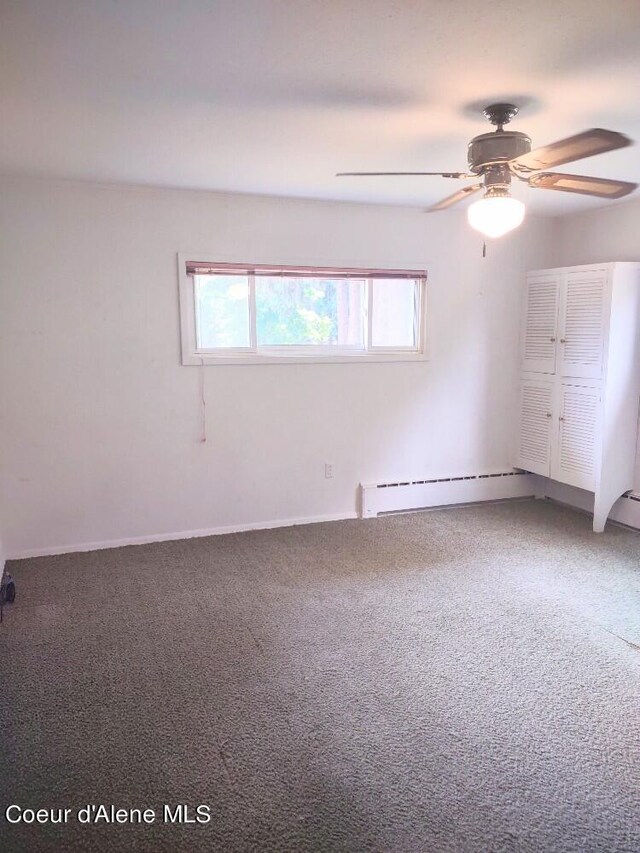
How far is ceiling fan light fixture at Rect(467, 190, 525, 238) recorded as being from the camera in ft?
7.30

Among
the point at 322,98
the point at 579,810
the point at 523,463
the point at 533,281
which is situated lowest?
the point at 579,810

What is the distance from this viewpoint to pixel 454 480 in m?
4.61

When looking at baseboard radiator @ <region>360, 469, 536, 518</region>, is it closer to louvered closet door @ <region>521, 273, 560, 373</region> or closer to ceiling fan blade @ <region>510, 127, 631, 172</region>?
louvered closet door @ <region>521, 273, 560, 373</region>

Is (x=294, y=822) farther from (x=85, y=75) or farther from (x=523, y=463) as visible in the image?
(x=523, y=463)

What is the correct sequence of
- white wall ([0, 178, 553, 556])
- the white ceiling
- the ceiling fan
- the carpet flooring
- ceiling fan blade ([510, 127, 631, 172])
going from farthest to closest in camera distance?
1. white wall ([0, 178, 553, 556])
2. the ceiling fan
3. ceiling fan blade ([510, 127, 631, 172])
4. the carpet flooring
5. the white ceiling

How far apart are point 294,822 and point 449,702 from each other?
782 millimetres

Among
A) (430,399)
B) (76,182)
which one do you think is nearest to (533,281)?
(430,399)

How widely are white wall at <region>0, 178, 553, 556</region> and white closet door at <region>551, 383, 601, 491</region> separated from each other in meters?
0.58

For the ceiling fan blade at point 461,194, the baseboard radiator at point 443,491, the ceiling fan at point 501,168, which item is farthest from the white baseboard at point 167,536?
the ceiling fan at point 501,168

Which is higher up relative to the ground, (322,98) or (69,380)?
(322,98)

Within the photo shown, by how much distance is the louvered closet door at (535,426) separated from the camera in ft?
14.5

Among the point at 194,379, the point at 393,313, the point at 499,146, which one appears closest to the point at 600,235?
the point at 393,313

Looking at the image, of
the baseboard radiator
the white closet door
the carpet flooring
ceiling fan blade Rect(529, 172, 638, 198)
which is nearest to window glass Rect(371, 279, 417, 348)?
the baseboard radiator

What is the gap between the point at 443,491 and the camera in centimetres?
457
